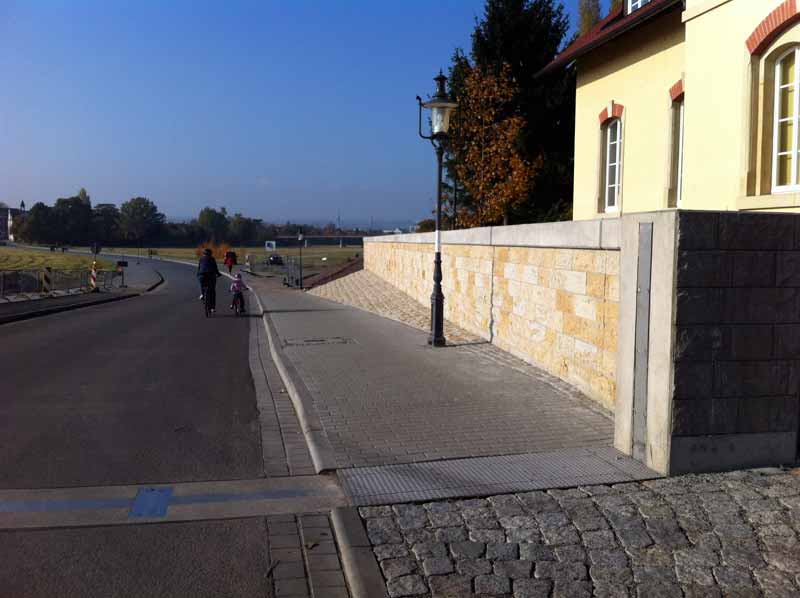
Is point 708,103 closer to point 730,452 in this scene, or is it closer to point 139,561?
point 730,452

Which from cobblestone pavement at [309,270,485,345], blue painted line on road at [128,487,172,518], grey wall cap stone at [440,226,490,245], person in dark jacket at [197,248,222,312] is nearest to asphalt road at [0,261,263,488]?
blue painted line on road at [128,487,172,518]

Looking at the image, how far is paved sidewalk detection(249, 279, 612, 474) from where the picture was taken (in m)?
6.40

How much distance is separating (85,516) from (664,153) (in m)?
11.1

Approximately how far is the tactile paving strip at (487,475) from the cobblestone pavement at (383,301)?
6.64 m

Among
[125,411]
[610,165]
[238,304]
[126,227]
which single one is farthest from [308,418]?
[126,227]

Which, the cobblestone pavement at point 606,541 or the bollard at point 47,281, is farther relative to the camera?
the bollard at point 47,281

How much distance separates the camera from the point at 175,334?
53.6ft

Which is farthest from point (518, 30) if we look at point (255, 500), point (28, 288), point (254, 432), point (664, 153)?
point (255, 500)

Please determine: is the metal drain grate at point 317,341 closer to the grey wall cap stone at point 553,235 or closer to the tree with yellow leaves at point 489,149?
the grey wall cap stone at point 553,235

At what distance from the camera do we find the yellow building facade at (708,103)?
9188 mm

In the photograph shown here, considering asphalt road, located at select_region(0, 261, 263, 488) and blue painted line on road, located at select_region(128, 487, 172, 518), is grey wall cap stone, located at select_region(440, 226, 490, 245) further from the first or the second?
blue painted line on road, located at select_region(128, 487, 172, 518)

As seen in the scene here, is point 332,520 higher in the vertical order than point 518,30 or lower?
lower

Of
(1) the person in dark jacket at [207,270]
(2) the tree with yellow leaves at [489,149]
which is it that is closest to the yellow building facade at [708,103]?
(2) the tree with yellow leaves at [489,149]

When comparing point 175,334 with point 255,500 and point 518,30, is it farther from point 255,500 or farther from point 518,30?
point 518,30
